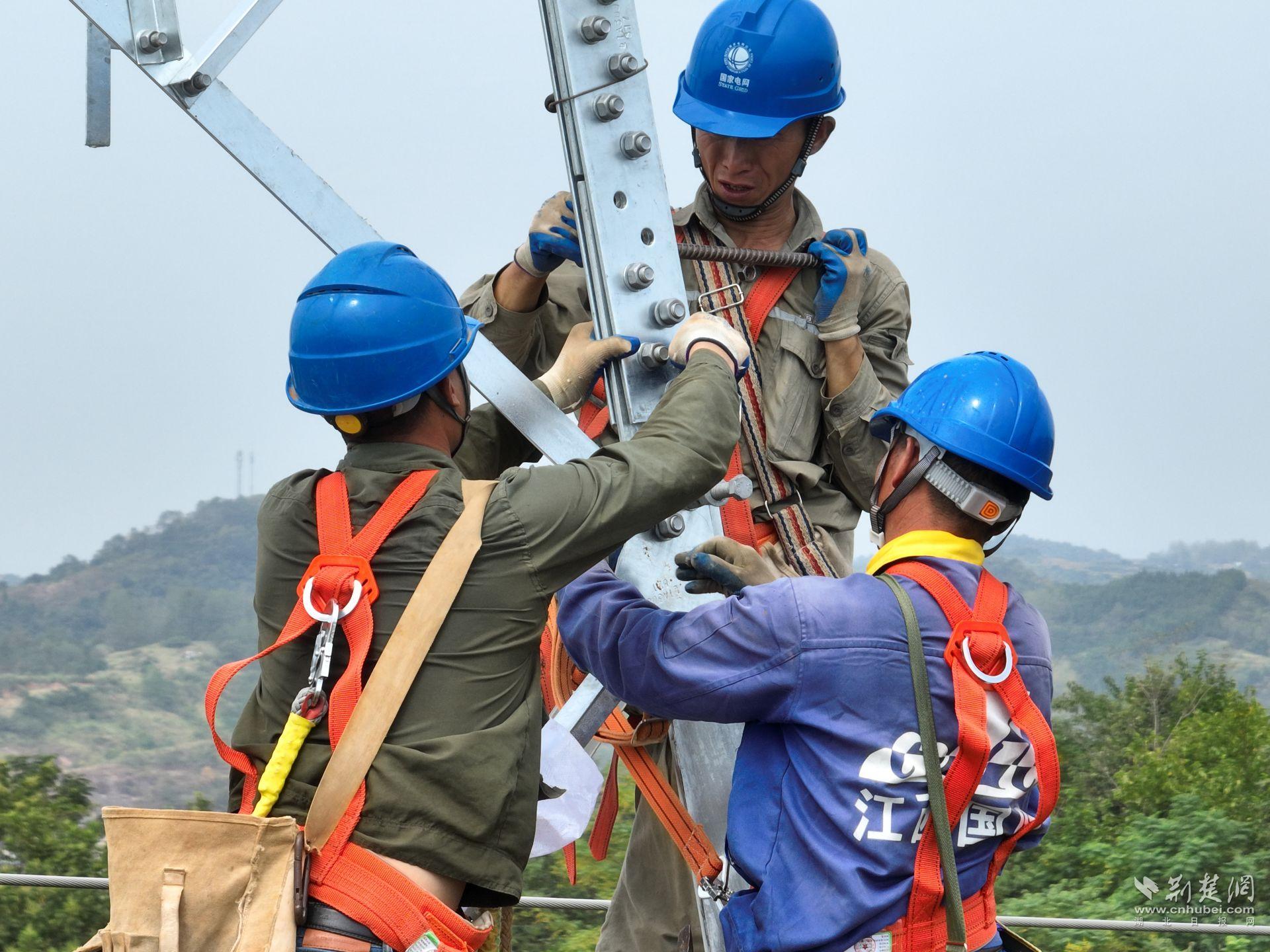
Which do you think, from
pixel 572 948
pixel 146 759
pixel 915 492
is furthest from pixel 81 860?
pixel 915 492

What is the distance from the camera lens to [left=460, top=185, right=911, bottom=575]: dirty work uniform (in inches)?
125

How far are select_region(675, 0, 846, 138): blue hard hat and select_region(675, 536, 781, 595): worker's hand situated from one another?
97cm

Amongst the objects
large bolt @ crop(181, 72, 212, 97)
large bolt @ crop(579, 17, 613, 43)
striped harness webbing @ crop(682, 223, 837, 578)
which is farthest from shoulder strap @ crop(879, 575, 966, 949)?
large bolt @ crop(181, 72, 212, 97)

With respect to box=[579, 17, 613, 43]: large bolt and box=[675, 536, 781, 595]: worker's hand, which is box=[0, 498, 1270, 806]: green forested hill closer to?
box=[675, 536, 781, 595]: worker's hand

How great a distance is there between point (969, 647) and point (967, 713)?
0.34ft

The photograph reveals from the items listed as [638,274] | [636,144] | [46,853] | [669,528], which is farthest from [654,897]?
[46,853]

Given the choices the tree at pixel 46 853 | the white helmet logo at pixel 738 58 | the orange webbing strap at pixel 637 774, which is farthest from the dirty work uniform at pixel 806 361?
the tree at pixel 46 853

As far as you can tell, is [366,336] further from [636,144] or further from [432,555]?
[636,144]

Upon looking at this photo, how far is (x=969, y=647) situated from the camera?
7.37 ft

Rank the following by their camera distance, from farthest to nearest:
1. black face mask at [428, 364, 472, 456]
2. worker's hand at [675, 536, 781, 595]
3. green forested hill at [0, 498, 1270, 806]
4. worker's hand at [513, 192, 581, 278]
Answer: green forested hill at [0, 498, 1270, 806], worker's hand at [513, 192, 581, 278], worker's hand at [675, 536, 781, 595], black face mask at [428, 364, 472, 456]

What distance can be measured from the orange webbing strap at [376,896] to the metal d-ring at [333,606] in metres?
0.34

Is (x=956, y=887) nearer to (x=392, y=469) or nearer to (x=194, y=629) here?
(x=392, y=469)

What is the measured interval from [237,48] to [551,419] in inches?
33.6

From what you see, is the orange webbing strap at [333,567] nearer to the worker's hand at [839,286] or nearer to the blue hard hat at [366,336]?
the blue hard hat at [366,336]
